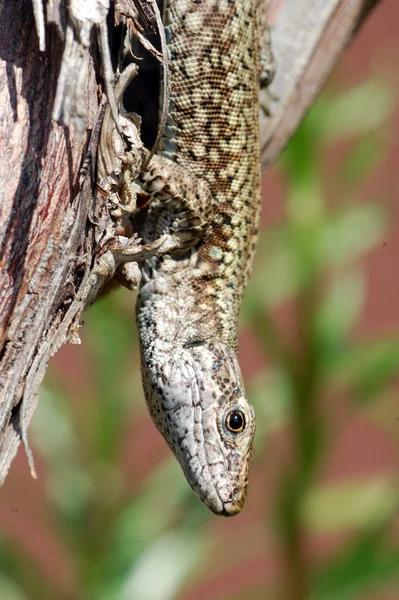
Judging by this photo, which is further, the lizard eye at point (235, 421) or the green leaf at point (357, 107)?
the green leaf at point (357, 107)

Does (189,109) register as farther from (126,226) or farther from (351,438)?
(351,438)

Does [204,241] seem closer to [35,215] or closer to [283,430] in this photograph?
[35,215]

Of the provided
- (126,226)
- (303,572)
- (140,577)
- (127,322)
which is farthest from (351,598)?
(126,226)

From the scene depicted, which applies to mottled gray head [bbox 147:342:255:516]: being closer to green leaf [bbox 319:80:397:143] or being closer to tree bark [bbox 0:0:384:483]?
tree bark [bbox 0:0:384:483]

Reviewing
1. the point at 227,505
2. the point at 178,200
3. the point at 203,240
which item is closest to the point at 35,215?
the point at 178,200

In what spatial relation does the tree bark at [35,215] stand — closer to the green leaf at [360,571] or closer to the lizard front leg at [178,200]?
the lizard front leg at [178,200]

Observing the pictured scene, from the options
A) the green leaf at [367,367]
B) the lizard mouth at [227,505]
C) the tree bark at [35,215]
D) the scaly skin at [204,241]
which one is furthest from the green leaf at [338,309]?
the tree bark at [35,215]

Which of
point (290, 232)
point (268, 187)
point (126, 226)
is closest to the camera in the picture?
point (126, 226)
